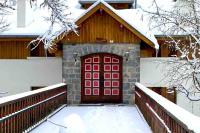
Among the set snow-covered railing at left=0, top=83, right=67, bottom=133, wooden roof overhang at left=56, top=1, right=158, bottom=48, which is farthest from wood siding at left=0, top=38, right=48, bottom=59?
snow-covered railing at left=0, top=83, right=67, bottom=133

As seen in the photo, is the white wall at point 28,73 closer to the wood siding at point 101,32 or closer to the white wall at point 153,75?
the wood siding at point 101,32

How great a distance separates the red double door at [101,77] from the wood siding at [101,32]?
0.76m

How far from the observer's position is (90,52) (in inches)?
722

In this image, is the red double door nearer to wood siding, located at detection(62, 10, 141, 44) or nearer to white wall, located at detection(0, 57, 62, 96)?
wood siding, located at detection(62, 10, 141, 44)

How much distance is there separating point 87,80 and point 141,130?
8.13m

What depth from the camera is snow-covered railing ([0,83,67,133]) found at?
8.46 meters

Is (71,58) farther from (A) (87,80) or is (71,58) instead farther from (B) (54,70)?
(B) (54,70)

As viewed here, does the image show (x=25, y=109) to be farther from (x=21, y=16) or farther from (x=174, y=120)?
(x=21, y=16)

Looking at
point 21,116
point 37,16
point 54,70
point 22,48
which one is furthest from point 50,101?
point 37,16

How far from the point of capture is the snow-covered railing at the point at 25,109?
846cm

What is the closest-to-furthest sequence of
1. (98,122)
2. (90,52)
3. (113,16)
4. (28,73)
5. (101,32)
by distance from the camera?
1. (98,122)
2. (113,16)
3. (90,52)
4. (101,32)
5. (28,73)

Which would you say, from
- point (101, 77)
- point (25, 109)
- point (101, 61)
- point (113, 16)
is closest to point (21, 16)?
point (101, 61)

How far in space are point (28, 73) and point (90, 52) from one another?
14.6 ft

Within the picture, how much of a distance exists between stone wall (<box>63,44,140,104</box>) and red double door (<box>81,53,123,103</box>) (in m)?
0.29
